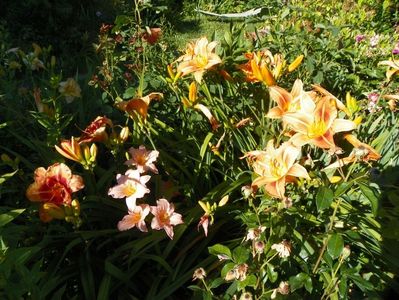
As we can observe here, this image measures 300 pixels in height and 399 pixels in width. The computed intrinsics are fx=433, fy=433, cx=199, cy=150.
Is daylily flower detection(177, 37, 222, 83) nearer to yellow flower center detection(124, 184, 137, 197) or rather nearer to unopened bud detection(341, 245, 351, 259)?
yellow flower center detection(124, 184, 137, 197)

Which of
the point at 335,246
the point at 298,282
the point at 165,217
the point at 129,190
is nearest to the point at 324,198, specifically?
the point at 335,246

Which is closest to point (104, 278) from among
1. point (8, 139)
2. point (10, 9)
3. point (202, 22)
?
point (8, 139)

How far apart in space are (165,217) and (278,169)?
0.46 meters

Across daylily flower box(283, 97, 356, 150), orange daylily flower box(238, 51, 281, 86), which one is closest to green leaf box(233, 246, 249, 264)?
daylily flower box(283, 97, 356, 150)

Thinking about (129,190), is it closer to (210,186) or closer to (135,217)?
(135,217)

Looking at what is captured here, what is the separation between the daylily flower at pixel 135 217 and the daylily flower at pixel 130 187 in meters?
0.03

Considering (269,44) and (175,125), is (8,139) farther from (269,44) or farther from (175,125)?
(269,44)

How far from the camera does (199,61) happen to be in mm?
1903

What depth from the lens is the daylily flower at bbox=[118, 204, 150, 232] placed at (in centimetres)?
155

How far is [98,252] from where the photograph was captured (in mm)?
1916

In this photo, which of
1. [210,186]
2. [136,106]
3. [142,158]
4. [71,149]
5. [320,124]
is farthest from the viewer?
[210,186]

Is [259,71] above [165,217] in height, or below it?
above

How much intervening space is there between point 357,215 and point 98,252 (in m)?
1.12

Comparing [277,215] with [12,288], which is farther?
[277,215]
